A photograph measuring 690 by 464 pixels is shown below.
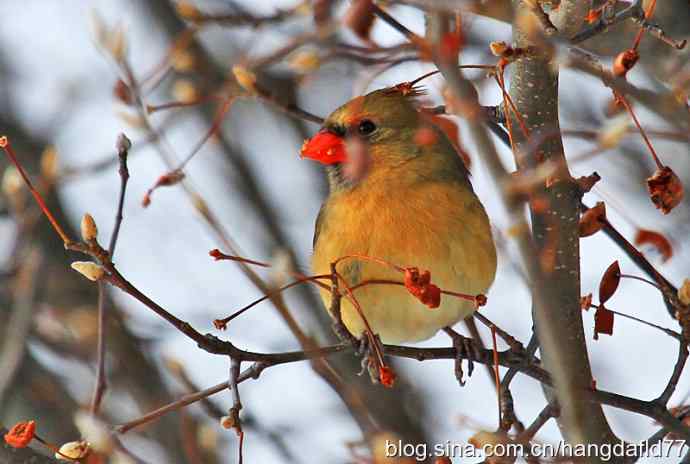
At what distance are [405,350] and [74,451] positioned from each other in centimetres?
61

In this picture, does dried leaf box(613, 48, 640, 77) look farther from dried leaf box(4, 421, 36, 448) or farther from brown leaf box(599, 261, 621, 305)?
dried leaf box(4, 421, 36, 448)

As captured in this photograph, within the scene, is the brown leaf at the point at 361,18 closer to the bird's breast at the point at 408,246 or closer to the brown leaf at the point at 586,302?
the bird's breast at the point at 408,246

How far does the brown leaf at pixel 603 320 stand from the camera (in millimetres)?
1955

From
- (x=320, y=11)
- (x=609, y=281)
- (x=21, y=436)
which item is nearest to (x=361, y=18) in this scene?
(x=320, y=11)

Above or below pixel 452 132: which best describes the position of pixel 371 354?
below

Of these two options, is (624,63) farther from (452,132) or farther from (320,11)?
(320,11)

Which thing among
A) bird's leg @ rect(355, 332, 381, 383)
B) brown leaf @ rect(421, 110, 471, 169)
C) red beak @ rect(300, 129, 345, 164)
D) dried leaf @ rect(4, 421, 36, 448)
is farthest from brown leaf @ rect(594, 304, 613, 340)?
dried leaf @ rect(4, 421, 36, 448)

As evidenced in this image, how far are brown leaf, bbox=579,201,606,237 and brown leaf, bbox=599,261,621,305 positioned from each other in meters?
0.09

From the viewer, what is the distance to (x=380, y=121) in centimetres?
265

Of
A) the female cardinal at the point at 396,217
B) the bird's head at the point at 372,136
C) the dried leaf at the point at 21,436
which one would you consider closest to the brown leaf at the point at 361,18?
the female cardinal at the point at 396,217

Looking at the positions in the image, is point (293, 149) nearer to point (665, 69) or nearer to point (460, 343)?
point (460, 343)

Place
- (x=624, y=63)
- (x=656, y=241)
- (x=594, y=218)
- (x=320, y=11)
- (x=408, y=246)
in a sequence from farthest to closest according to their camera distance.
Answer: (x=320, y=11) → (x=408, y=246) → (x=656, y=241) → (x=594, y=218) → (x=624, y=63)

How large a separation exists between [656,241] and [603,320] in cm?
27

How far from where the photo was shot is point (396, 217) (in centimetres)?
239
